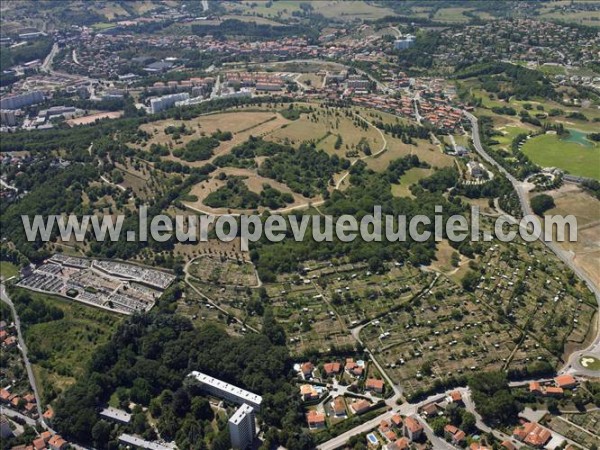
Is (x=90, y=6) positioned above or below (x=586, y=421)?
above

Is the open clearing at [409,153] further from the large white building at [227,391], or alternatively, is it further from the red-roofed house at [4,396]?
the red-roofed house at [4,396]

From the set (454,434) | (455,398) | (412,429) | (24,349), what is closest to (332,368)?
(412,429)

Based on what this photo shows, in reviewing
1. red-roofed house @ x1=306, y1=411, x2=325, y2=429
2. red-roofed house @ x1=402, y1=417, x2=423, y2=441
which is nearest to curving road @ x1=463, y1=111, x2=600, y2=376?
red-roofed house @ x1=402, y1=417, x2=423, y2=441

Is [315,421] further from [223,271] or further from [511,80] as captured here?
[511,80]

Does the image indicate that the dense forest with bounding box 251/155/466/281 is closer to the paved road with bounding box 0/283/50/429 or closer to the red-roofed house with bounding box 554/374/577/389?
the red-roofed house with bounding box 554/374/577/389

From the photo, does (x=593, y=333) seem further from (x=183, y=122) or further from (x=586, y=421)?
(x=183, y=122)

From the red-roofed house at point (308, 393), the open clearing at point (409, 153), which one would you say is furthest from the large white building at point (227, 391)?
the open clearing at point (409, 153)

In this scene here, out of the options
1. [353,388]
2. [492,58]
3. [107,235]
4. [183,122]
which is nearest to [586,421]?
[353,388]
